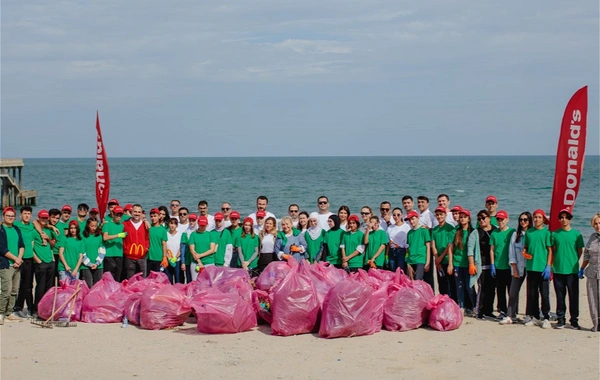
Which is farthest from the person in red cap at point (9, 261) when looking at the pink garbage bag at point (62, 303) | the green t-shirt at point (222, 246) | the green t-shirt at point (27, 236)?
the green t-shirt at point (222, 246)

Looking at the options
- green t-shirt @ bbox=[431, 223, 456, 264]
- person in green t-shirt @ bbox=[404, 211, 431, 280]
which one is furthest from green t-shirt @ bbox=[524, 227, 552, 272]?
person in green t-shirt @ bbox=[404, 211, 431, 280]

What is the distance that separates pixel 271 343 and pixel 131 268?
2.84 meters

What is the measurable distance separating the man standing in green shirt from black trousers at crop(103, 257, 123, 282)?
936 millimetres

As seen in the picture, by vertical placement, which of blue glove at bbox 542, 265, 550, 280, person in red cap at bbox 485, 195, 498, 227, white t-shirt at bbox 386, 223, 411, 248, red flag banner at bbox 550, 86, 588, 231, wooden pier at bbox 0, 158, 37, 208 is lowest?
wooden pier at bbox 0, 158, 37, 208

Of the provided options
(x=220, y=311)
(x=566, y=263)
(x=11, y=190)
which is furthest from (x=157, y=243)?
(x=11, y=190)

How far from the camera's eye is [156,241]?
9695 mm

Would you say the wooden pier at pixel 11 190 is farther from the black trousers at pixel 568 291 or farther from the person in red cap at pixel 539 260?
the black trousers at pixel 568 291

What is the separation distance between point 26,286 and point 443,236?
16.9ft

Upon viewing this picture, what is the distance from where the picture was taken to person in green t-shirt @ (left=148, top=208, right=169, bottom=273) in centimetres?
967

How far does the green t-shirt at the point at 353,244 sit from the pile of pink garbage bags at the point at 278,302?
0.67 meters

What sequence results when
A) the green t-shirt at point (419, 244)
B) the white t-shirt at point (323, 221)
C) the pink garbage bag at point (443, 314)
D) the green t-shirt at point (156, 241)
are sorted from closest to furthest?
the pink garbage bag at point (443, 314) < the green t-shirt at point (419, 244) < the green t-shirt at point (156, 241) < the white t-shirt at point (323, 221)

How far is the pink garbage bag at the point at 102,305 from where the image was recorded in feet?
28.4

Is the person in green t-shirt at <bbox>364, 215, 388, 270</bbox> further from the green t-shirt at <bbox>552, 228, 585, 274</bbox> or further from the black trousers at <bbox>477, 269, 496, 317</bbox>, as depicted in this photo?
the green t-shirt at <bbox>552, 228, 585, 274</bbox>

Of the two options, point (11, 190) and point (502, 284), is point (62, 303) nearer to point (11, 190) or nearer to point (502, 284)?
point (502, 284)
